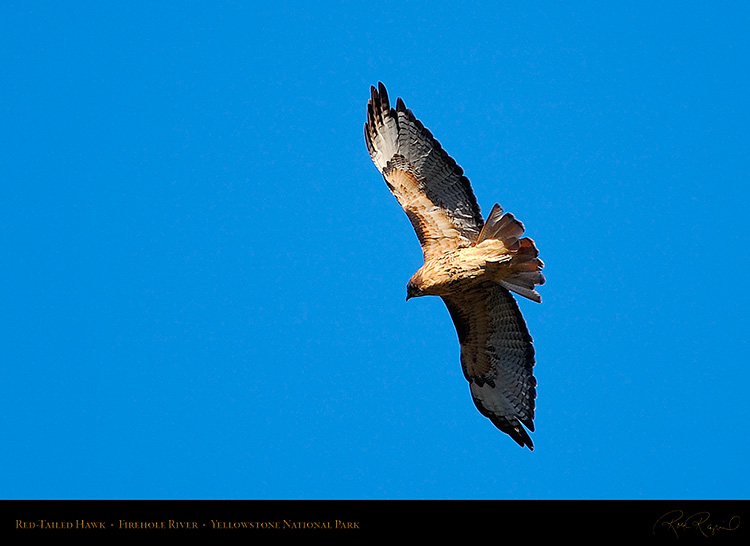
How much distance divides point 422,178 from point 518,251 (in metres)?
1.42

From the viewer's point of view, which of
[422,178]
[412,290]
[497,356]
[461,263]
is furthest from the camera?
[497,356]

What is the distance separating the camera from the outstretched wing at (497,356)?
11.7m

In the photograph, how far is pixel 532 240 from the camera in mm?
10695

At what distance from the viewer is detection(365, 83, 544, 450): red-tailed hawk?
36.9 feet

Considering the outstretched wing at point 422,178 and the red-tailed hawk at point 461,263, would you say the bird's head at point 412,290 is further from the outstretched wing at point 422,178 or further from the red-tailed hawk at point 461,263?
the outstretched wing at point 422,178

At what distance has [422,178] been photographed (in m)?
11.6

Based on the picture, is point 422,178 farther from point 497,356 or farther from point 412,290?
point 497,356
